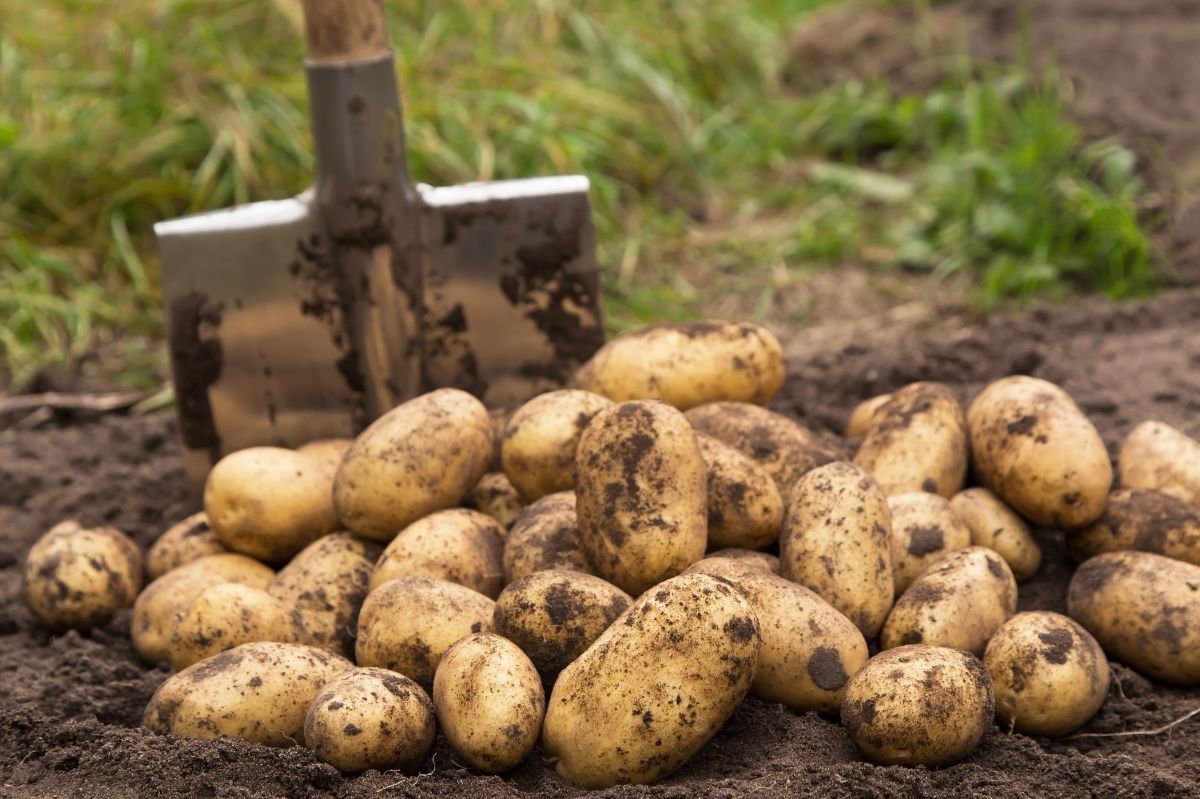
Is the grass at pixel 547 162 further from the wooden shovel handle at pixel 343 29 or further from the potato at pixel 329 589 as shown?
the potato at pixel 329 589

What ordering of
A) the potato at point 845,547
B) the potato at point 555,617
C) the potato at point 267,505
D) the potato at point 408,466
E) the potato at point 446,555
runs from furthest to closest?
the potato at point 267,505 < the potato at point 408,466 < the potato at point 446,555 < the potato at point 845,547 < the potato at point 555,617

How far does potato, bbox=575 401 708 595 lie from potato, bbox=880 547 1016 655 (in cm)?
30

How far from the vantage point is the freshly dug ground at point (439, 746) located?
65.5 inches

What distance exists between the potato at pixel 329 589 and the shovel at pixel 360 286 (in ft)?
1.98

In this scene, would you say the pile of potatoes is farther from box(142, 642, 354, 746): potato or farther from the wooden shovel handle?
the wooden shovel handle

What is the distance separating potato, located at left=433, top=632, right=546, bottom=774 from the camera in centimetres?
168

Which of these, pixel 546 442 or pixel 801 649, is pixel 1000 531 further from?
pixel 546 442

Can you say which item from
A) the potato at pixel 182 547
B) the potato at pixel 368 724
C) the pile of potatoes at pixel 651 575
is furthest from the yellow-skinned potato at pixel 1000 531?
the potato at pixel 182 547

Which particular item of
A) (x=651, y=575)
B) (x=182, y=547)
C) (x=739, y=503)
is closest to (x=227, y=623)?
(x=182, y=547)

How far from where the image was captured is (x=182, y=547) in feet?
7.75

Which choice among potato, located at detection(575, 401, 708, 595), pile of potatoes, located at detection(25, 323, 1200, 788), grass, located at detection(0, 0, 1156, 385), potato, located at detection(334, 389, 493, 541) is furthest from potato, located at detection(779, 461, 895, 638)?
grass, located at detection(0, 0, 1156, 385)

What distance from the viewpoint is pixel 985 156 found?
4.18 metres

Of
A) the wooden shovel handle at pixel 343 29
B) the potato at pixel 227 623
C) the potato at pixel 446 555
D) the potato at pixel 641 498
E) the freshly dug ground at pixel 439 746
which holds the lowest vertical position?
the freshly dug ground at pixel 439 746

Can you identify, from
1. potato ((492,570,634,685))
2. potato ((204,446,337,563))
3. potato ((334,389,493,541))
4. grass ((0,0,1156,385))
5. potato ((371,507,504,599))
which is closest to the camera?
potato ((492,570,634,685))
